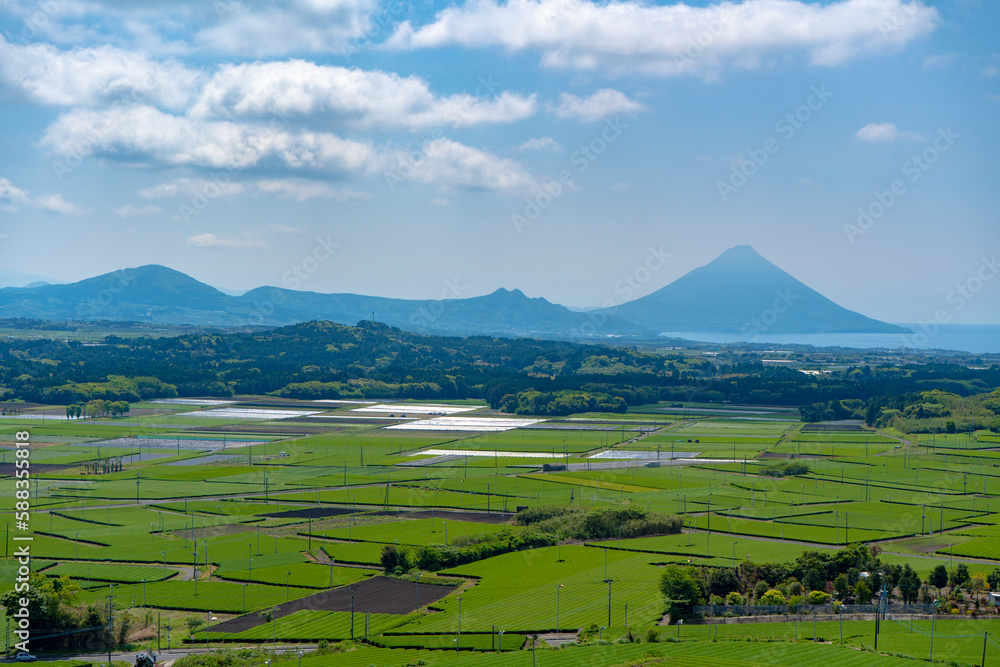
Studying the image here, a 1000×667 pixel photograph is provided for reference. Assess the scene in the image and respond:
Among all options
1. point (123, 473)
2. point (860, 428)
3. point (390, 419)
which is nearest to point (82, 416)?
point (390, 419)

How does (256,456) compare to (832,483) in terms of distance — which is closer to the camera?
(832,483)

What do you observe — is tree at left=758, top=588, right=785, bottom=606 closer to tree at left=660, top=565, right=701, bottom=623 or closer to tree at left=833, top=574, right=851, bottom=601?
tree at left=833, top=574, right=851, bottom=601

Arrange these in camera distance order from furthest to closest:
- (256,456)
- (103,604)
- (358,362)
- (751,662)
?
1. (358,362)
2. (256,456)
3. (103,604)
4. (751,662)

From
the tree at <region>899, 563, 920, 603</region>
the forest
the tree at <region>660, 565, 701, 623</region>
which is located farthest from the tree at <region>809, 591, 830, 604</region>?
the forest

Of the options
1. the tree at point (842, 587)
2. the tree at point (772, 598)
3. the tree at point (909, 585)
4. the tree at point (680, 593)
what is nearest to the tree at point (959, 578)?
the tree at point (909, 585)

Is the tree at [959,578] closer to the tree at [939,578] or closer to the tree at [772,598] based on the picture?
the tree at [939,578]

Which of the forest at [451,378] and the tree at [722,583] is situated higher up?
the forest at [451,378]

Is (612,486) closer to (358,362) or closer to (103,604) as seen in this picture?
(103,604)

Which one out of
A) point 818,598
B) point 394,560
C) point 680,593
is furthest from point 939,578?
point 394,560
